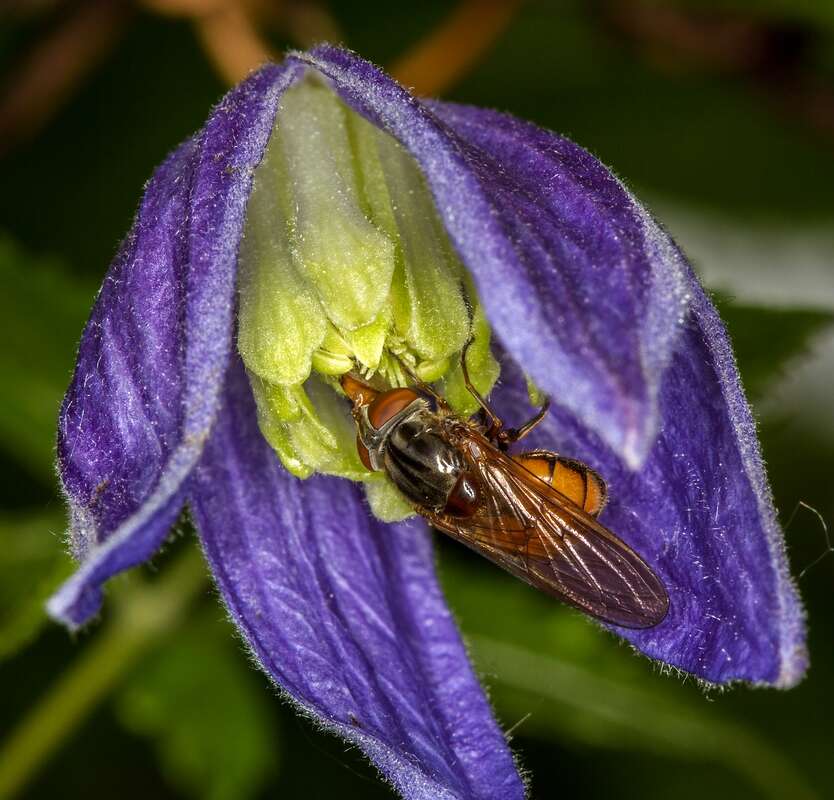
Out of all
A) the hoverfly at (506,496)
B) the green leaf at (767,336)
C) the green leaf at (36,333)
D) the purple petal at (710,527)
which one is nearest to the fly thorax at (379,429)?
the hoverfly at (506,496)

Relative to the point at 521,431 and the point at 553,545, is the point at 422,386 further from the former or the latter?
the point at 553,545

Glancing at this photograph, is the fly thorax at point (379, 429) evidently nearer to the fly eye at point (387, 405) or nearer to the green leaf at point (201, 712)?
the fly eye at point (387, 405)

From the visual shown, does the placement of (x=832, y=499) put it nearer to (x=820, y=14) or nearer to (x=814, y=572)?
(x=814, y=572)

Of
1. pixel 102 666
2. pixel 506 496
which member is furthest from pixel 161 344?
pixel 102 666

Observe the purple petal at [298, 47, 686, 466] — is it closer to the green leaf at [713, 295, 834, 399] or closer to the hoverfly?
the hoverfly

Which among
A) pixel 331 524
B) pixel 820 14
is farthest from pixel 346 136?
pixel 820 14

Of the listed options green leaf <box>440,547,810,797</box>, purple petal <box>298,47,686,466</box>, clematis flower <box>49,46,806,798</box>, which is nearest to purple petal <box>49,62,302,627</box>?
clematis flower <box>49,46,806,798</box>
